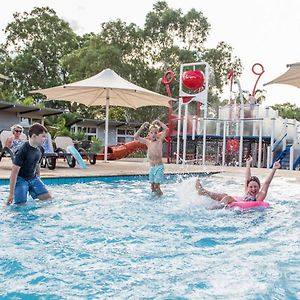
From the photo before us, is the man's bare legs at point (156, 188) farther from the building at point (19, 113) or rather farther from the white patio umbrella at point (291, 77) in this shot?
the building at point (19, 113)

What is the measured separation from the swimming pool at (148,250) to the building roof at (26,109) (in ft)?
49.8

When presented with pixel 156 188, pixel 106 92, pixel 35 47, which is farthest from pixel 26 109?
pixel 156 188

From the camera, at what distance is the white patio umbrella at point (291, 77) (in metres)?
9.40

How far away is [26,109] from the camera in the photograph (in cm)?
2278

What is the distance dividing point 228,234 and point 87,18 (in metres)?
26.5

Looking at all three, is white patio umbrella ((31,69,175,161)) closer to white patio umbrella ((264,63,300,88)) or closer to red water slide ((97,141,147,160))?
red water slide ((97,141,147,160))

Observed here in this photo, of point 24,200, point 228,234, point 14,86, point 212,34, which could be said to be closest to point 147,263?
point 228,234

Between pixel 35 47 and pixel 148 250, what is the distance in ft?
113

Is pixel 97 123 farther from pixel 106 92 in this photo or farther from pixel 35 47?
pixel 106 92

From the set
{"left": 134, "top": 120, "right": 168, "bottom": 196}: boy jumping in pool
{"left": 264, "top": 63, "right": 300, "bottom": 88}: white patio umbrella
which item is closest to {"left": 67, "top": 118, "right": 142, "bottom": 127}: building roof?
{"left": 264, "top": 63, "right": 300, "bottom": 88}: white patio umbrella

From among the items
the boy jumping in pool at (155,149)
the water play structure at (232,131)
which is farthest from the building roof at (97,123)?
the boy jumping in pool at (155,149)

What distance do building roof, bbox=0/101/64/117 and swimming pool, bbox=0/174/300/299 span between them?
49.8 feet

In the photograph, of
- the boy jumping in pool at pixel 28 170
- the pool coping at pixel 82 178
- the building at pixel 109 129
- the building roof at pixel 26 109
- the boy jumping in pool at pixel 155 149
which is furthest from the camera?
the building at pixel 109 129

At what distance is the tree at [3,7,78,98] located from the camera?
35.6 metres
